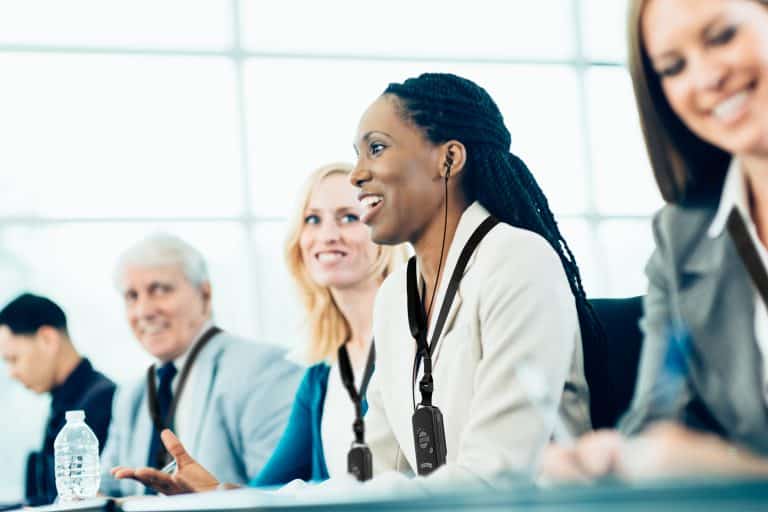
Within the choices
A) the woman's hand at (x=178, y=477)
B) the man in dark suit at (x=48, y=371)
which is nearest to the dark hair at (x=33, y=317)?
the man in dark suit at (x=48, y=371)

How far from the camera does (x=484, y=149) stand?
2736 mm

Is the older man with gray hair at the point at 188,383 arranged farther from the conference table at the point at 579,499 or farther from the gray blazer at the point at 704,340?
the gray blazer at the point at 704,340

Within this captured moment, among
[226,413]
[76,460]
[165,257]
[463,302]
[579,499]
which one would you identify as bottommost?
[579,499]

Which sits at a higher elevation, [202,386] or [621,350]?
[202,386]

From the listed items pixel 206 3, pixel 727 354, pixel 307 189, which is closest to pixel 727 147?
pixel 727 354

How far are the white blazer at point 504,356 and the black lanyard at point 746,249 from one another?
1.76 feet

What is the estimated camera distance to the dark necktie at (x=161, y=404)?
418cm

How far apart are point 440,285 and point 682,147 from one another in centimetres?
78

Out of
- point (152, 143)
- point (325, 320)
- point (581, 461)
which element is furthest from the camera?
point (152, 143)

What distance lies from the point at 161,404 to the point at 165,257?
24.4 inches

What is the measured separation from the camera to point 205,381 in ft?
14.1

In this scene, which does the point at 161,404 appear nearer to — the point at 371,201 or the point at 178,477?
the point at 178,477

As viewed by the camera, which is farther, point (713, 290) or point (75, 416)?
point (75, 416)

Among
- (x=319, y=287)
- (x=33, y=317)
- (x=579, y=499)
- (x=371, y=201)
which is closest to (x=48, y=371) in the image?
(x=33, y=317)
